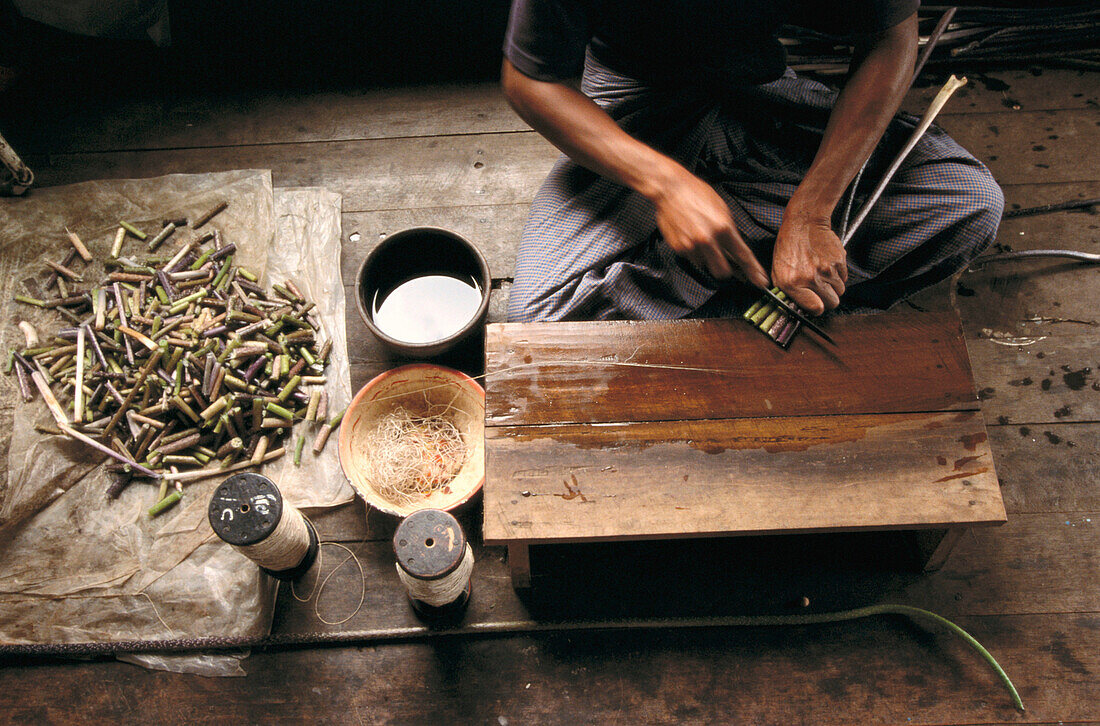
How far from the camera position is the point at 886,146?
1575 mm

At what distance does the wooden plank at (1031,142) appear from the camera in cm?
209

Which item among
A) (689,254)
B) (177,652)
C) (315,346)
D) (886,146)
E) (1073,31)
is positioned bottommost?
(177,652)

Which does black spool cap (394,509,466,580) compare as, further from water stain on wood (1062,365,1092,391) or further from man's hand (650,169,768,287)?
water stain on wood (1062,365,1092,391)

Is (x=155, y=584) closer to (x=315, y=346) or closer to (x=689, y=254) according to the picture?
(x=315, y=346)

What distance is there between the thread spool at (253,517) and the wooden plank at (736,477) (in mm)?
483

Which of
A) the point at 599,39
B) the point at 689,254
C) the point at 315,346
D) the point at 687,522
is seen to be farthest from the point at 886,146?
the point at 315,346

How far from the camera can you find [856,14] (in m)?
1.35

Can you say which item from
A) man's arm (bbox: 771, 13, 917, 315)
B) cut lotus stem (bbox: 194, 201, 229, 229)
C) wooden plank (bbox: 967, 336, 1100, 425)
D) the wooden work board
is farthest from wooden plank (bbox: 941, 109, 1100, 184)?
cut lotus stem (bbox: 194, 201, 229, 229)

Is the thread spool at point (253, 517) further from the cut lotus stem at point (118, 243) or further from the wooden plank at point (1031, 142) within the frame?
the wooden plank at point (1031, 142)

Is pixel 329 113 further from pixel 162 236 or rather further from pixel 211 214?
pixel 162 236

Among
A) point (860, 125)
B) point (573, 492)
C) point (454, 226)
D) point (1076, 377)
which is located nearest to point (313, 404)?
point (454, 226)

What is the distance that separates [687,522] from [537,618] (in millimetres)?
562

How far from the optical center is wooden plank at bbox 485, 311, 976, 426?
1.38 metres

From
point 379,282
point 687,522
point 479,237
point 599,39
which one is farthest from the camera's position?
point 479,237
